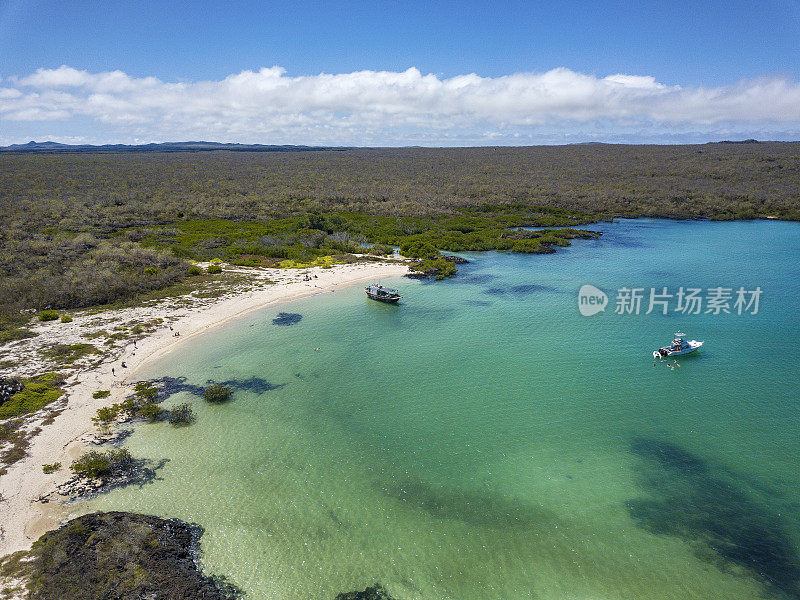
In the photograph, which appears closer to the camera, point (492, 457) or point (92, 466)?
point (92, 466)

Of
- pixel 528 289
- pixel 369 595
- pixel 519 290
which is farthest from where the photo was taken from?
pixel 528 289

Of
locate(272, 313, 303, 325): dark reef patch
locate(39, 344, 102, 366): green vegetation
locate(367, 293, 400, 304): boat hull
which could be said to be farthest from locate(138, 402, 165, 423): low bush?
locate(367, 293, 400, 304): boat hull

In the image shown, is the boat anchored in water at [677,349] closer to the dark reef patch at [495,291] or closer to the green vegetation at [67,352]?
the dark reef patch at [495,291]

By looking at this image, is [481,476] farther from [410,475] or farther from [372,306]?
[372,306]

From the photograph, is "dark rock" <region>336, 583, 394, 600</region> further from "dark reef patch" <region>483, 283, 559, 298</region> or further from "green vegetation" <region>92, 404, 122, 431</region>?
"dark reef patch" <region>483, 283, 559, 298</region>

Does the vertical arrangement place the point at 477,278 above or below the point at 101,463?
above

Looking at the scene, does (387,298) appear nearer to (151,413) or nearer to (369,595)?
(151,413)

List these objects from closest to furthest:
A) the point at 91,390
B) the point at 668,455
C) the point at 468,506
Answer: the point at 468,506
the point at 668,455
the point at 91,390

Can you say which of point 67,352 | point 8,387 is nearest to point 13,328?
point 67,352

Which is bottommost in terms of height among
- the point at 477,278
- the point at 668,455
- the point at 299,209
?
the point at 668,455
